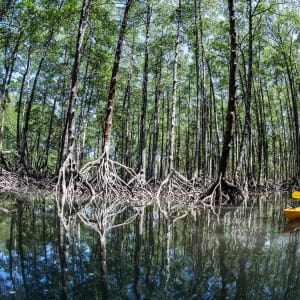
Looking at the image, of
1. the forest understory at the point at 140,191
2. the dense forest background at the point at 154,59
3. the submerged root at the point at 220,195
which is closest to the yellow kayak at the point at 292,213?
the forest understory at the point at 140,191

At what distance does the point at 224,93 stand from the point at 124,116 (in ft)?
29.7

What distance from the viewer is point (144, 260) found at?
3.26 metres

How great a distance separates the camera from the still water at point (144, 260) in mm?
2471

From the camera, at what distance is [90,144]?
34281mm

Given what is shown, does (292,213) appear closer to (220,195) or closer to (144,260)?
(220,195)

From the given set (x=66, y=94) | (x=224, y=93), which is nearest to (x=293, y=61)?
(x=224, y=93)

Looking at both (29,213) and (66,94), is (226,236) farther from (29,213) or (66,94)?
(66,94)

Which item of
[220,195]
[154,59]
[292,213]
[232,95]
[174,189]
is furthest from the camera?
[154,59]

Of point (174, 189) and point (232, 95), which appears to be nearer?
point (232, 95)

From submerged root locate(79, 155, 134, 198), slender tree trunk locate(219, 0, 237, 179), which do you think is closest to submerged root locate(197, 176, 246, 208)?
slender tree trunk locate(219, 0, 237, 179)

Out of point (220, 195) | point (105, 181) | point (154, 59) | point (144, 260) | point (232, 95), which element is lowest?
point (144, 260)

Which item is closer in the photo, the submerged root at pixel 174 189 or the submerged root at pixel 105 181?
the submerged root at pixel 105 181

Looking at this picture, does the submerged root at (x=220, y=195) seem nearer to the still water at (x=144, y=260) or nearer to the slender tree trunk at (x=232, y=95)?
the slender tree trunk at (x=232, y=95)

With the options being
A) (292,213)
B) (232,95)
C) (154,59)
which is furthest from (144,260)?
(154,59)
